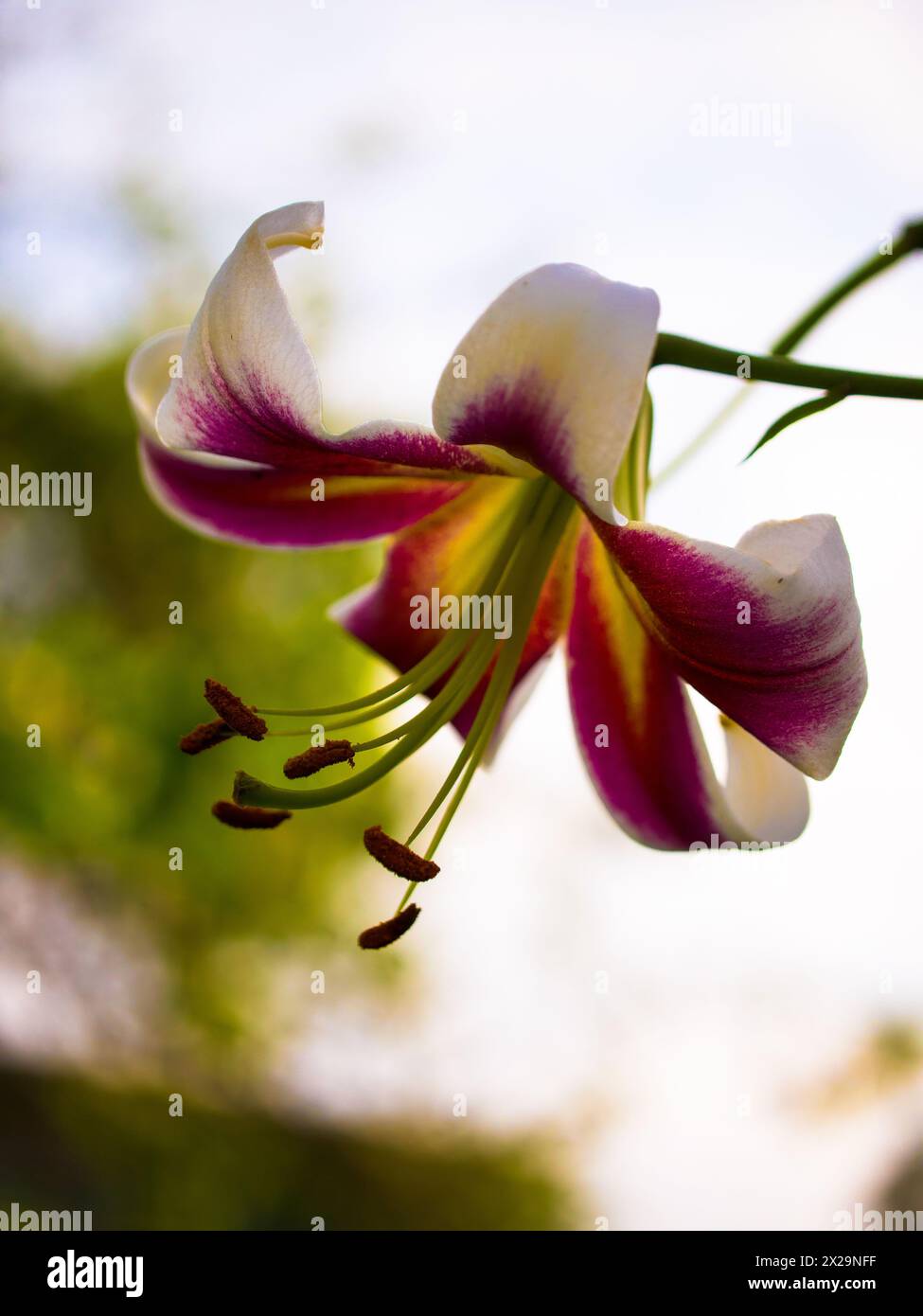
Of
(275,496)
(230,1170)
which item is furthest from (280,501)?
(230,1170)

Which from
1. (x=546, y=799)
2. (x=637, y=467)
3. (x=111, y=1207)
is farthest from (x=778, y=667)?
(x=111, y=1207)

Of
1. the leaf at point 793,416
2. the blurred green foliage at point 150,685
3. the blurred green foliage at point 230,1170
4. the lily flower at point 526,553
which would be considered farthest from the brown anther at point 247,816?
the blurred green foliage at point 230,1170

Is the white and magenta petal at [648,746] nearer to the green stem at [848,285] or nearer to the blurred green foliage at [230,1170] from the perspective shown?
the green stem at [848,285]

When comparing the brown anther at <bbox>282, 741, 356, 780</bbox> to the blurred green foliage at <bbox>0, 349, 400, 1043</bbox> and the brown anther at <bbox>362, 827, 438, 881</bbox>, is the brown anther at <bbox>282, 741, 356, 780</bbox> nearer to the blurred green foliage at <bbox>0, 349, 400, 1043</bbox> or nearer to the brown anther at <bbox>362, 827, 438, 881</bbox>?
the brown anther at <bbox>362, 827, 438, 881</bbox>

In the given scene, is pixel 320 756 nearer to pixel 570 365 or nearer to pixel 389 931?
pixel 389 931

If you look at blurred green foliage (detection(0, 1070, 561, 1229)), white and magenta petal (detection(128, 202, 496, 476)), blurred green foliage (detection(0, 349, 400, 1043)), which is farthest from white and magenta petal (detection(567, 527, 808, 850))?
blurred green foliage (detection(0, 1070, 561, 1229))
